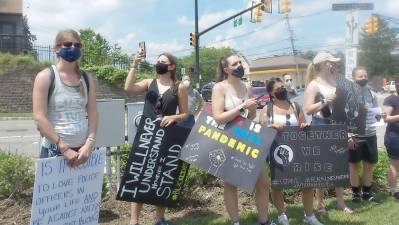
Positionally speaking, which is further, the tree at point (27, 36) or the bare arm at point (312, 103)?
the tree at point (27, 36)

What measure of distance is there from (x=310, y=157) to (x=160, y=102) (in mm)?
1703

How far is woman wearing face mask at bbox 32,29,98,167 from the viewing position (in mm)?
3746

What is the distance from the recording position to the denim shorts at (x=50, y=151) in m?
3.88

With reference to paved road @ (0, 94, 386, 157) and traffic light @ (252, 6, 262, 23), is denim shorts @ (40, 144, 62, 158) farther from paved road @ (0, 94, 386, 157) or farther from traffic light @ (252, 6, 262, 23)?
traffic light @ (252, 6, 262, 23)

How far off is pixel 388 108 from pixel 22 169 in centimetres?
452

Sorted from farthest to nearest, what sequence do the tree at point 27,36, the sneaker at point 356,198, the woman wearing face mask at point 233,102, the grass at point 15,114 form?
the tree at point 27,36
the grass at point 15,114
the sneaker at point 356,198
the woman wearing face mask at point 233,102

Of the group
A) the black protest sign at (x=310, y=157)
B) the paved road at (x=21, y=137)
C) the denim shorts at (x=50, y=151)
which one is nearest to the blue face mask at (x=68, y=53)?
the denim shorts at (x=50, y=151)

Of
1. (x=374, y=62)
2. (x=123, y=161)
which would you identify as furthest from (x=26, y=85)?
(x=374, y=62)

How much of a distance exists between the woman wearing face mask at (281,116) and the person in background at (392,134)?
1.63 m

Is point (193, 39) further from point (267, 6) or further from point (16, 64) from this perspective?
point (16, 64)

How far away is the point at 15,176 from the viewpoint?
18.1 feet

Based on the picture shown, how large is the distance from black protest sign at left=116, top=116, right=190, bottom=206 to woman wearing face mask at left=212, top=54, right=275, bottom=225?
0.45 metres

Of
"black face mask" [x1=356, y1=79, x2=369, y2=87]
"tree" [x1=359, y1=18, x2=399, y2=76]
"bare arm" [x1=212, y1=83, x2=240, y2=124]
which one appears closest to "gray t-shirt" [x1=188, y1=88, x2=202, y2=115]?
"bare arm" [x1=212, y1=83, x2=240, y2=124]

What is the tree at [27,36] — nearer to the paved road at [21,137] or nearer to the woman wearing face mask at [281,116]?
the paved road at [21,137]
